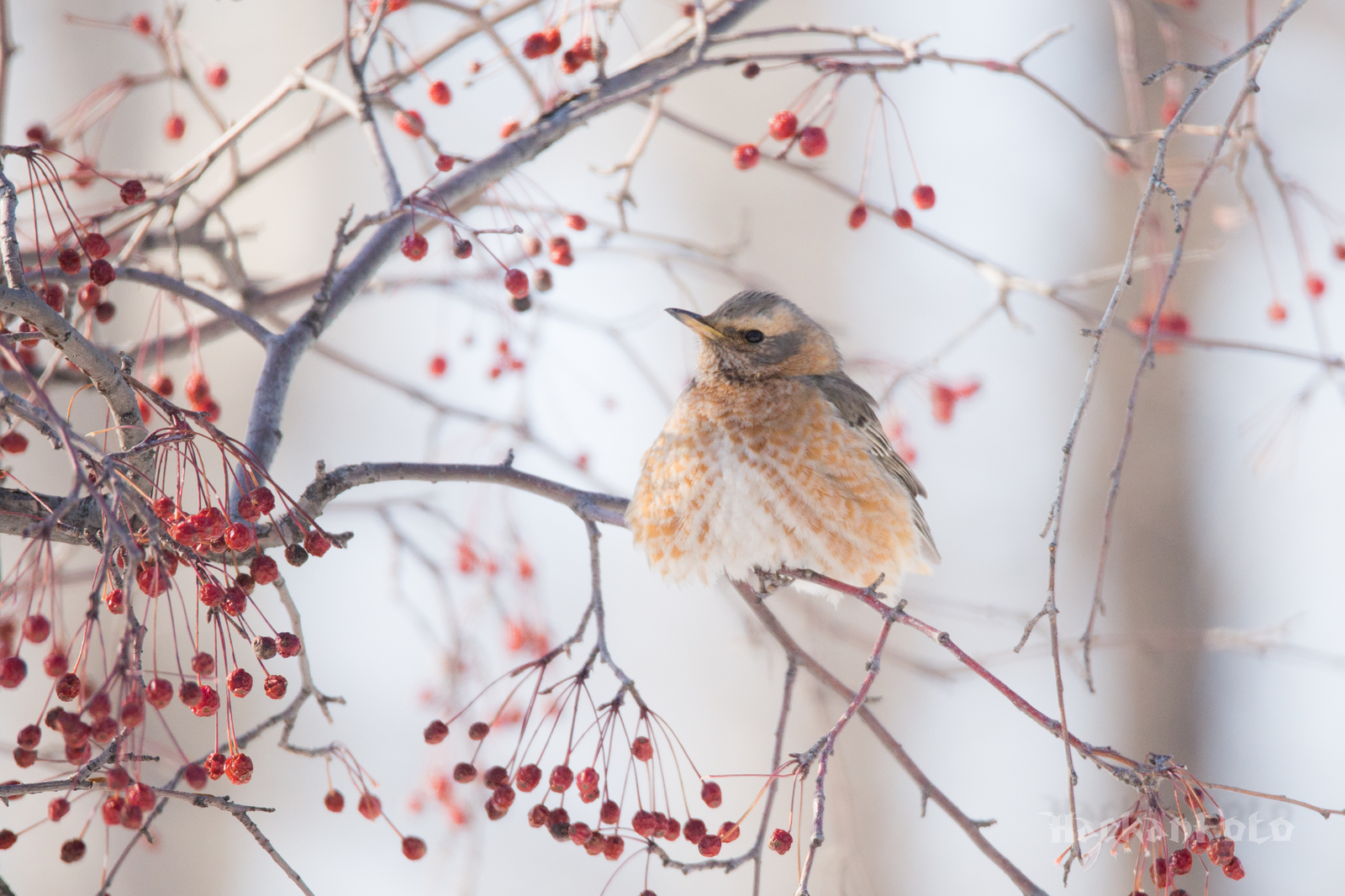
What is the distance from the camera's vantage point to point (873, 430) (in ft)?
11.0

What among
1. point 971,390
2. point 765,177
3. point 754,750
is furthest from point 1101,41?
point 754,750

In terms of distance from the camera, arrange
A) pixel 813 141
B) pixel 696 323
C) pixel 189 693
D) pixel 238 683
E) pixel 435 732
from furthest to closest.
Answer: pixel 696 323 → pixel 813 141 → pixel 435 732 → pixel 238 683 → pixel 189 693

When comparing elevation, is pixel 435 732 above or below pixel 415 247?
below

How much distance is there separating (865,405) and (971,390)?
0.71 m

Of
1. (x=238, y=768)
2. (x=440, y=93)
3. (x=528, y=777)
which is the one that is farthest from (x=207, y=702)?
(x=440, y=93)

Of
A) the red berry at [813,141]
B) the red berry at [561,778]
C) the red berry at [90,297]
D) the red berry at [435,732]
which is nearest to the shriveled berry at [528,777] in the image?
the red berry at [561,778]

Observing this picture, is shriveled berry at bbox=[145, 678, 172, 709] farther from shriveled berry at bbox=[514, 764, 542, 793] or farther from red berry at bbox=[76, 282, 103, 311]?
red berry at bbox=[76, 282, 103, 311]

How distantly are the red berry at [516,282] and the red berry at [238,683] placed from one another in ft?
3.83

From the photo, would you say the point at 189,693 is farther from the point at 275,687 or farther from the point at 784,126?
the point at 784,126

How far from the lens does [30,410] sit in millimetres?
1419

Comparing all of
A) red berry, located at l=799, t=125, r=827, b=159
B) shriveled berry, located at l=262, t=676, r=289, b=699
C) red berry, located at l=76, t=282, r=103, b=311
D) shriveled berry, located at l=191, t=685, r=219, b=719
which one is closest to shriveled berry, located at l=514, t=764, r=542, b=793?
shriveled berry, located at l=262, t=676, r=289, b=699

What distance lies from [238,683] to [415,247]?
1062 mm

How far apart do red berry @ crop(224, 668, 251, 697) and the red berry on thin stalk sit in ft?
5.96

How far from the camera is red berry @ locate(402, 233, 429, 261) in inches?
91.9
